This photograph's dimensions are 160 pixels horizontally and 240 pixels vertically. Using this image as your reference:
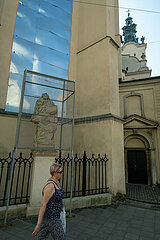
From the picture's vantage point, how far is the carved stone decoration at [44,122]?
4.31 metres

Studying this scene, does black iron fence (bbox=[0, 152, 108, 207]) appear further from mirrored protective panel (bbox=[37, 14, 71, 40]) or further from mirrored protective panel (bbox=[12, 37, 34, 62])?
mirrored protective panel (bbox=[37, 14, 71, 40])

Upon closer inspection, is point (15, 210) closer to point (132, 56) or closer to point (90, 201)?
point (90, 201)

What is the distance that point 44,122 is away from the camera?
172 inches

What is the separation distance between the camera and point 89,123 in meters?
6.98

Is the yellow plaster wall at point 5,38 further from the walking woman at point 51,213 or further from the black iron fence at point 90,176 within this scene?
the walking woman at point 51,213

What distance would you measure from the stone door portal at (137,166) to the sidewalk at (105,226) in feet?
19.2

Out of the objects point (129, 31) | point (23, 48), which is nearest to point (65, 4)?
point (23, 48)

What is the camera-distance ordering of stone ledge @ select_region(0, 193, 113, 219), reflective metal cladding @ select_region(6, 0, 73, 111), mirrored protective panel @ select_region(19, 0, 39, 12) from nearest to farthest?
1. stone ledge @ select_region(0, 193, 113, 219)
2. reflective metal cladding @ select_region(6, 0, 73, 111)
3. mirrored protective panel @ select_region(19, 0, 39, 12)

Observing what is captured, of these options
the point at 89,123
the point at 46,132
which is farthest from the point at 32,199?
the point at 89,123

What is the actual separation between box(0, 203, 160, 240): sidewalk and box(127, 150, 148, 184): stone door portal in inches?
231

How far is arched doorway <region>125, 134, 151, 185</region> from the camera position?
10.1 meters

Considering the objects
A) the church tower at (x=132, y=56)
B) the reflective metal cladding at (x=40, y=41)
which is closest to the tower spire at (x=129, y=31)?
the church tower at (x=132, y=56)

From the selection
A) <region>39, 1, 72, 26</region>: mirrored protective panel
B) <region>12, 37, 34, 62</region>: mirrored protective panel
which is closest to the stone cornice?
<region>12, 37, 34, 62</region>: mirrored protective panel

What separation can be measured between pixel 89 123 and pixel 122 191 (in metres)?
3.27
